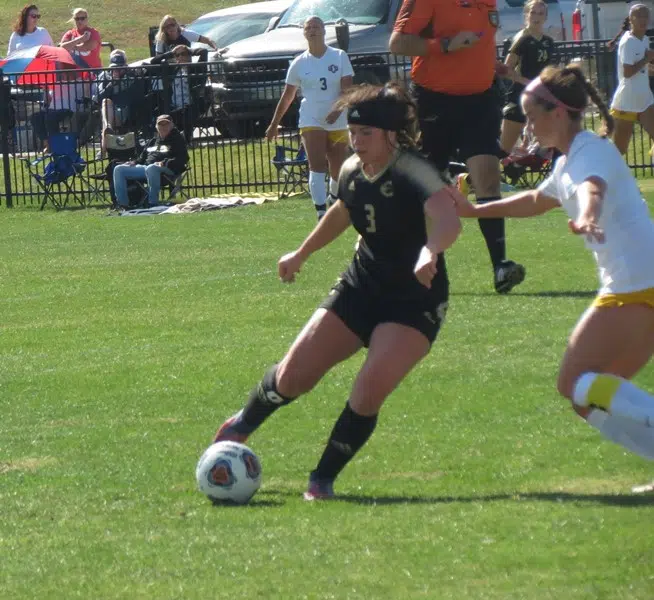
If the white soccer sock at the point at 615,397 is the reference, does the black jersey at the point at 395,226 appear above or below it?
above

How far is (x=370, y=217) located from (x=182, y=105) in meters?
14.7

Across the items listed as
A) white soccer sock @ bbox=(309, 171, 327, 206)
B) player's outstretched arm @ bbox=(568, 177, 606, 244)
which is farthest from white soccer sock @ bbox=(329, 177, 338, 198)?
player's outstretched arm @ bbox=(568, 177, 606, 244)

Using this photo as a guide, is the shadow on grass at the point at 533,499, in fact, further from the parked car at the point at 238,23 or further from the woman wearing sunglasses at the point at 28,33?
the parked car at the point at 238,23

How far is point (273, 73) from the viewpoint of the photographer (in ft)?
69.1

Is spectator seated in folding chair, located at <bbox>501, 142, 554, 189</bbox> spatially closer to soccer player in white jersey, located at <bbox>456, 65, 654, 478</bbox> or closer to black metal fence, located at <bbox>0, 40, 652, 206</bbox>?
black metal fence, located at <bbox>0, 40, 652, 206</bbox>

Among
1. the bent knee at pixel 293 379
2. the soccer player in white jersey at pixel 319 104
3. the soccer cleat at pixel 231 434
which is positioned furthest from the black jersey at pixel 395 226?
the soccer player in white jersey at pixel 319 104

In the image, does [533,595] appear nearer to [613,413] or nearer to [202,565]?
[613,413]

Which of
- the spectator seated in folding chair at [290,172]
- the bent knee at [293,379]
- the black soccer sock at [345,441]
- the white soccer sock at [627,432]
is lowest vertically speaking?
the spectator seated in folding chair at [290,172]

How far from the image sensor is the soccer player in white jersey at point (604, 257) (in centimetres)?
542

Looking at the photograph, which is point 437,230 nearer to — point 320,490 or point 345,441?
point 345,441

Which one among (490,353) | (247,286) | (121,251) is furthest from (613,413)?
(121,251)

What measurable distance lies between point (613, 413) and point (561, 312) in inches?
183

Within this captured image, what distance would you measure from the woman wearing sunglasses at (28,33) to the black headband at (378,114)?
18633mm

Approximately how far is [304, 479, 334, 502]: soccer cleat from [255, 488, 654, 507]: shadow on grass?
4 centimetres
